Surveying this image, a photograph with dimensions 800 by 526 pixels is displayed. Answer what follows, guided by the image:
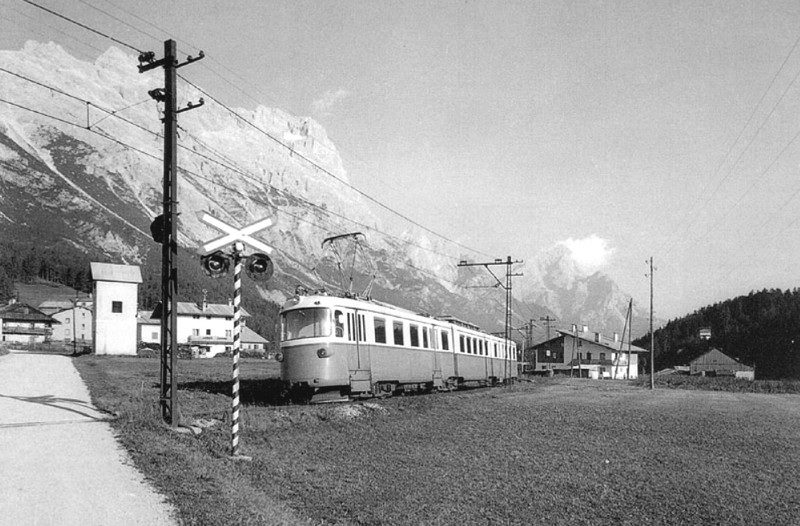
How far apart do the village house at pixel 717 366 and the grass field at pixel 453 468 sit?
93.5 metres

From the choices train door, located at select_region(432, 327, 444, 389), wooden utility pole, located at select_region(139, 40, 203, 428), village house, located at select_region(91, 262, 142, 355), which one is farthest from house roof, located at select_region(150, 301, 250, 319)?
wooden utility pole, located at select_region(139, 40, 203, 428)

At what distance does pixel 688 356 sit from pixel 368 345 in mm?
119012

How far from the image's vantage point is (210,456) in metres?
10.7

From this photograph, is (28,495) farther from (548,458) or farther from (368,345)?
(368,345)

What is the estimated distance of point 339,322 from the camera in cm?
1964

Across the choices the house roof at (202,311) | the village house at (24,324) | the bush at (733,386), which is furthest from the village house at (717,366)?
the village house at (24,324)

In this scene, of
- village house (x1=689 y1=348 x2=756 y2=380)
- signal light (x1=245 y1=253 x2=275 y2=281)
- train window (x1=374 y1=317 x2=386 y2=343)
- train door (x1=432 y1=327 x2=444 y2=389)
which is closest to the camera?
signal light (x1=245 y1=253 x2=275 y2=281)

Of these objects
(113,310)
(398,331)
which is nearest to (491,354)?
(398,331)

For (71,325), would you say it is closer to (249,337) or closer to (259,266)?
(249,337)

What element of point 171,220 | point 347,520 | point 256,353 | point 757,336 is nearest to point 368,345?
point 171,220

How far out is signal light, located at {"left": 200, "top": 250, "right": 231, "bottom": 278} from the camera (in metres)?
11.3

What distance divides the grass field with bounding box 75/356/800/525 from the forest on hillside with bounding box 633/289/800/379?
9982cm

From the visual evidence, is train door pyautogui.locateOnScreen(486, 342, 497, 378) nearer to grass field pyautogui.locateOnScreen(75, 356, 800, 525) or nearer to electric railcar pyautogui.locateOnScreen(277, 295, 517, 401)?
electric railcar pyautogui.locateOnScreen(277, 295, 517, 401)

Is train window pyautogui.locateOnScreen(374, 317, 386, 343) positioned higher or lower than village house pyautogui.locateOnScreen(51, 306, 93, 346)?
higher
